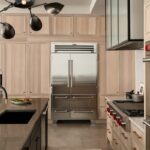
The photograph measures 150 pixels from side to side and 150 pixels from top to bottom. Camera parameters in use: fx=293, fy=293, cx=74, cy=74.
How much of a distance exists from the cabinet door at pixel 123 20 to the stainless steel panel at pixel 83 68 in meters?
3.04

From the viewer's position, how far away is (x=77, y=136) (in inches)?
224

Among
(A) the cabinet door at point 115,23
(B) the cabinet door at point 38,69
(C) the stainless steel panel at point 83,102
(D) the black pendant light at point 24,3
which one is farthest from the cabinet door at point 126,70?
(D) the black pendant light at point 24,3

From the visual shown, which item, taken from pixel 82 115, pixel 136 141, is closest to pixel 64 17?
pixel 82 115

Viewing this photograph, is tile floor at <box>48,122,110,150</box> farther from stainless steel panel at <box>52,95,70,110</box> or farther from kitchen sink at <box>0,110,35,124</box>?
kitchen sink at <box>0,110,35,124</box>

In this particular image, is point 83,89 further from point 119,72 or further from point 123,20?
point 123,20

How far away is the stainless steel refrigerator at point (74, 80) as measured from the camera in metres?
6.85

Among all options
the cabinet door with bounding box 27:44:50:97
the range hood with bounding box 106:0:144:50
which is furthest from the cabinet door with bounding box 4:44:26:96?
the range hood with bounding box 106:0:144:50

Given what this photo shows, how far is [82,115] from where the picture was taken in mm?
6891

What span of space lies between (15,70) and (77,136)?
2.29m

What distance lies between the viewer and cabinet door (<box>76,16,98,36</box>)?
6.94m

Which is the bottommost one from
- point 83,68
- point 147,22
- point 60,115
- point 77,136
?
point 77,136

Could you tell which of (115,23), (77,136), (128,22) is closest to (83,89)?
(77,136)

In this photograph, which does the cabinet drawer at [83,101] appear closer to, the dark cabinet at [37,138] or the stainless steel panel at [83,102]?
the stainless steel panel at [83,102]

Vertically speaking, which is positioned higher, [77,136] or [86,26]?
[86,26]
